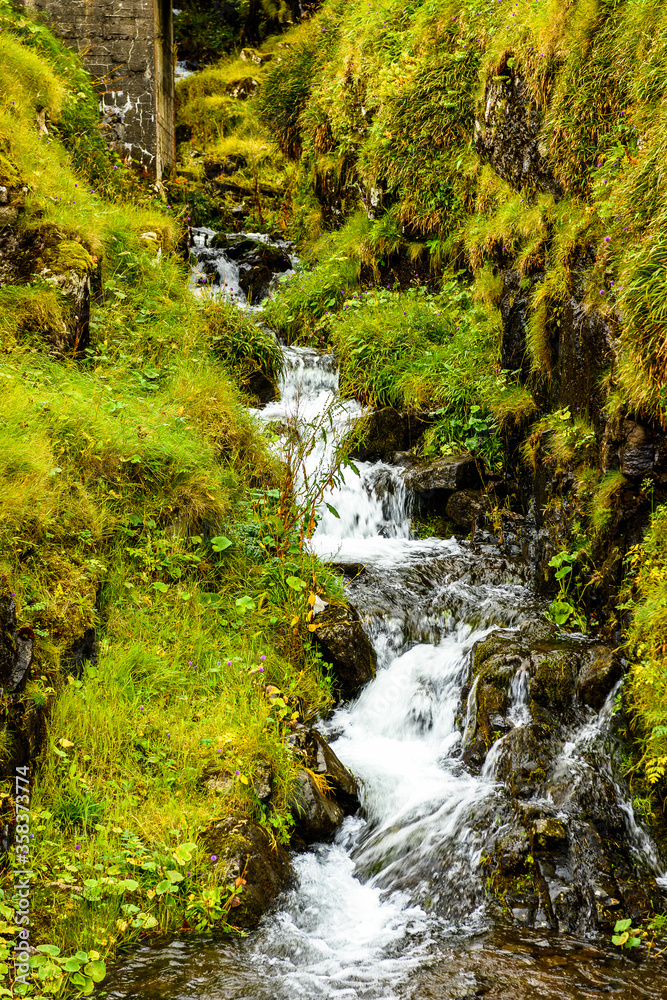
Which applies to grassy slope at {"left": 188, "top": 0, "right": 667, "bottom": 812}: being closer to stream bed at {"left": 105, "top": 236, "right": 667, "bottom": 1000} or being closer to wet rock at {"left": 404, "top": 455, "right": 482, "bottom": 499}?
wet rock at {"left": 404, "top": 455, "right": 482, "bottom": 499}

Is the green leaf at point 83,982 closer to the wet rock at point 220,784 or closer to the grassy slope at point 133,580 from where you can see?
the grassy slope at point 133,580

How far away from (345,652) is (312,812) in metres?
1.31

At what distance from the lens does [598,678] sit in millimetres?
4832

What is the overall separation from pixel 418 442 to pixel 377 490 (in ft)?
2.59

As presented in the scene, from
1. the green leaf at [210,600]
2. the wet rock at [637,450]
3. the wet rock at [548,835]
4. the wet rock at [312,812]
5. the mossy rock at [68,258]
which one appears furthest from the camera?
the mossy rock at [68,258]

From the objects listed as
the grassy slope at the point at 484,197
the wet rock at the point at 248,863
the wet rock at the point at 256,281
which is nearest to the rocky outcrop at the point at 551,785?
the grassy slope at the point at 484,197

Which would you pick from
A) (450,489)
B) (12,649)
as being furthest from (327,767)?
(450,489)

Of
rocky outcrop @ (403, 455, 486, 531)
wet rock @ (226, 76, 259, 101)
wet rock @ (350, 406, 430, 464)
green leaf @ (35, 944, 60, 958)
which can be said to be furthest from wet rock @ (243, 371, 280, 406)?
wet rock @ (226, 76, 259, 101)

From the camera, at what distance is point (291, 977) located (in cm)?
351

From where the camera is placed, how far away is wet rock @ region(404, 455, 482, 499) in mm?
7336

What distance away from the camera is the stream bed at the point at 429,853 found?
3.44m

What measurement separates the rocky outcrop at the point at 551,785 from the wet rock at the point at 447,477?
6.79 ft

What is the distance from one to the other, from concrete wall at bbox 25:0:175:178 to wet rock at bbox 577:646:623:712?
30.8 feet

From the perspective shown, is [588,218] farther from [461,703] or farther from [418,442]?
[461,703]
